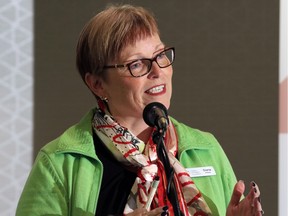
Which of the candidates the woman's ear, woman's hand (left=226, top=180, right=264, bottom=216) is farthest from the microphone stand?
the woman's ear

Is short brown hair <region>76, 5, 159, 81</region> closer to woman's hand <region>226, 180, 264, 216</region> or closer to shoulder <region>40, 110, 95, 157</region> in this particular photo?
shoulder <region>40, 110, 95, 157</region>

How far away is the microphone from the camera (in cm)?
119

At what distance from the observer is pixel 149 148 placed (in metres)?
1.55

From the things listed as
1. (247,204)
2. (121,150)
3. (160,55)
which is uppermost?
(160,55)

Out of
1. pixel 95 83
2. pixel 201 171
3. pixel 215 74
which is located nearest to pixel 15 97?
pixel 215 74

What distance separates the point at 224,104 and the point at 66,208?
4.99 ft

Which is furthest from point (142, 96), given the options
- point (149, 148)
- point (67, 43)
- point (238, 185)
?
point (67, 43)

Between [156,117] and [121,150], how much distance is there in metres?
0.35

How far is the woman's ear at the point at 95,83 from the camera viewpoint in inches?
63.6

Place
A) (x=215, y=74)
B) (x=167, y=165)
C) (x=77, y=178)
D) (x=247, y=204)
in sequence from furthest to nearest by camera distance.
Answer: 1. (x=215, y=74)
2. (x=77, y=178)
3. (x=247, y=204)
4. (x=167, y=165)

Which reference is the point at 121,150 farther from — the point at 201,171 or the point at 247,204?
the point at 247,204

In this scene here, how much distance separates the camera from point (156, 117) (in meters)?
1.21

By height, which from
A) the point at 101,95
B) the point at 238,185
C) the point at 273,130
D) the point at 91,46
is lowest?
the point at 273,130

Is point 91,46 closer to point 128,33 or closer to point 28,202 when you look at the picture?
point 128,33
